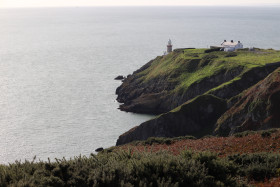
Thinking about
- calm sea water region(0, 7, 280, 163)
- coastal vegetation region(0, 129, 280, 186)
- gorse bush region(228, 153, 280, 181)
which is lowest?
calm sea water region(0, 7, 280, 163)

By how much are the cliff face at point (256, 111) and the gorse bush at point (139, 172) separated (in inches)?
1470

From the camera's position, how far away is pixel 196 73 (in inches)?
3450

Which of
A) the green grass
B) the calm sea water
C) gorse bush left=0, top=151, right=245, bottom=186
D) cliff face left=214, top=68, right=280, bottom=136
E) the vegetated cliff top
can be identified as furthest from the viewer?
the green grass

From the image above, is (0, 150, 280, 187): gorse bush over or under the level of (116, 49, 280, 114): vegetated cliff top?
over

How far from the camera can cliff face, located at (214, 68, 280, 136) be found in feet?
177

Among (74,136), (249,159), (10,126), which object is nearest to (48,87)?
(10,126)

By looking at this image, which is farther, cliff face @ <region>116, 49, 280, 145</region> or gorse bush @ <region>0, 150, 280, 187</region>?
cliff face @ <region>116, 49, 280, 145</region>

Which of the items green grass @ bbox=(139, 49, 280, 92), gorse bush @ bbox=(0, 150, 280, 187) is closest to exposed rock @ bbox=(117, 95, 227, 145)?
green grass @ bbox=(139, 49, 280, 92)

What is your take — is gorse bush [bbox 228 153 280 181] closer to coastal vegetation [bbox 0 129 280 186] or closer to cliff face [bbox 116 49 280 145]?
coastal vegetation [bbox 0 129 280 186]

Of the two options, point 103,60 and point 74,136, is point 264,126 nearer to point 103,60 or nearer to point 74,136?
point 74,136

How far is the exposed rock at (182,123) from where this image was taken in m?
62.8

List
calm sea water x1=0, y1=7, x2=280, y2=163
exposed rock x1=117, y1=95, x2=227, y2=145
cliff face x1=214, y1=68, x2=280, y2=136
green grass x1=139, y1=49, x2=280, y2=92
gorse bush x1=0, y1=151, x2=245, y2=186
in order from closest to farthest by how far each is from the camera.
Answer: gorse bush x1=0, y1=151, x2=245, y2=186
cliff face x1=214, y1=68, x2=280, y2=136
exposed rock x1=117, y1=95, x2=227, y2=145
calm sea water x1=0, y1=7, x2=280, y2=163
green grass x1=139, y1=49, x2=280, y2=92

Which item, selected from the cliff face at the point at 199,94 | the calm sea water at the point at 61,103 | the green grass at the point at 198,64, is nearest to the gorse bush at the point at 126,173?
the cliff face at the point at 199,94

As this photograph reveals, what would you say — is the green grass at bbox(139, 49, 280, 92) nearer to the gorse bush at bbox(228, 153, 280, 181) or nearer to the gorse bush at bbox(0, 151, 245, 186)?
the gorse bush at bbox(228, 153, 280, 181)
